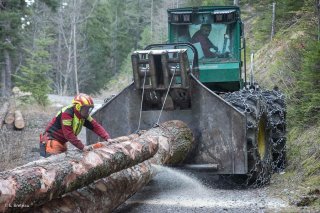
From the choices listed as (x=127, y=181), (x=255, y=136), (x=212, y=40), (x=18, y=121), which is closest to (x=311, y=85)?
(x=212, y=40)

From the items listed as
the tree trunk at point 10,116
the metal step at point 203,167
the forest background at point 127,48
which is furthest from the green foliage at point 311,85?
the tree trunk at point 10,116

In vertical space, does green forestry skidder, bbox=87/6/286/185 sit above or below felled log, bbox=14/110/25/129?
above

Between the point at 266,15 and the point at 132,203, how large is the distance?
54.7 feet

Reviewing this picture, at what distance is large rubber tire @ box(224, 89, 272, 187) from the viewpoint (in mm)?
7449

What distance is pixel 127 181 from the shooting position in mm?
6344

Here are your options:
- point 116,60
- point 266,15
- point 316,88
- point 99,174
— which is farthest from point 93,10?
point 99,174

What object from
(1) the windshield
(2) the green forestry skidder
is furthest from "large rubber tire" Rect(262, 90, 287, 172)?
(1) the windshield

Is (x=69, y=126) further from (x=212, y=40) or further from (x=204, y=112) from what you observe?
(x=212, y=40)

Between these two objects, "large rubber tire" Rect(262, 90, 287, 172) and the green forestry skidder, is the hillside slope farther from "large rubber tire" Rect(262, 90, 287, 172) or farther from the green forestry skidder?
the green forestry skidder

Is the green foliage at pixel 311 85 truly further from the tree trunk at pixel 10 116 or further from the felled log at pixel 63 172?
the tree trunk at pixel 10 116

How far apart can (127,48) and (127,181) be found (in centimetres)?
5197

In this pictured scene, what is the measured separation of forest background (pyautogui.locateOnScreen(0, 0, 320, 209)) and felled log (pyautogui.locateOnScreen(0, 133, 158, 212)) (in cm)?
232

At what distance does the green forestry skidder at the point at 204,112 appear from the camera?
24.4 feet

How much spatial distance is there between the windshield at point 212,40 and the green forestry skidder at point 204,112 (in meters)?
0.55
